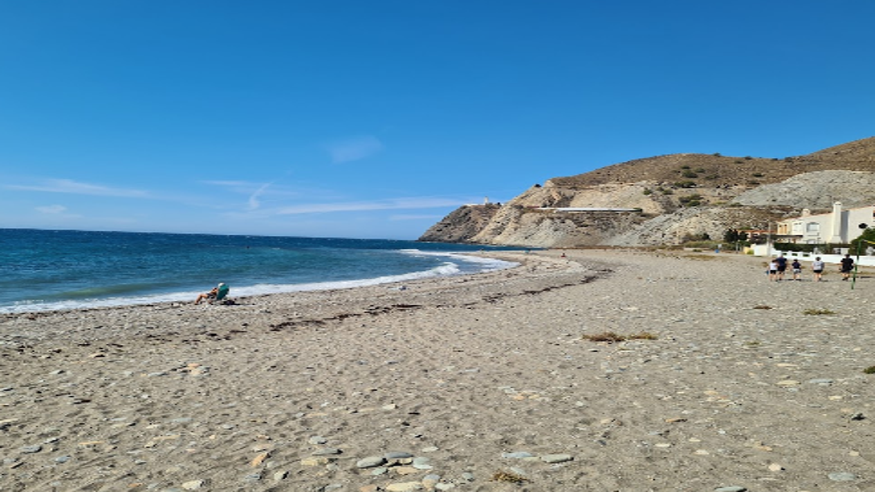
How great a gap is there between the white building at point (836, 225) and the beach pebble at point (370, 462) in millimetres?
72724

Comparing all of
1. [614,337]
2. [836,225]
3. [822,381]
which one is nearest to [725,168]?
[836,225]

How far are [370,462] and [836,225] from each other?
7468 cm

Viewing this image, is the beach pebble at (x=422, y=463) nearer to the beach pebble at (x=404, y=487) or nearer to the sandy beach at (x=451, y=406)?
the sandy beach at (x=451, y=406)

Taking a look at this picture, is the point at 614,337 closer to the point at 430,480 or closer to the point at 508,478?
the point at 508,478

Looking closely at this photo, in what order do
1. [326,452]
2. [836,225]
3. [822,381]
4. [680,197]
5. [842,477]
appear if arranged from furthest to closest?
1. [680,197]
2. [836,225]
3. [822,381]
4. [326,452]
5. [842,477]

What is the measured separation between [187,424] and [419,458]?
10.8ft

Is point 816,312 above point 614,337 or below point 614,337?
above

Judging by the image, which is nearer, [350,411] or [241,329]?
[350,411]


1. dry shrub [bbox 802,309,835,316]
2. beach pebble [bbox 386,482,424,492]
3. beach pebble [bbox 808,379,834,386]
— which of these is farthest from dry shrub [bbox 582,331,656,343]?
beach pebble [bbox 386,482,424,492]

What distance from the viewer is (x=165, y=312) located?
18.5 metres

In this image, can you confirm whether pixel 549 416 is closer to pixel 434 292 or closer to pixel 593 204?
pixel 434 292

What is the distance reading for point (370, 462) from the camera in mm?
4992

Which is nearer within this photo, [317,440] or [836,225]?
Answer: [317,440]

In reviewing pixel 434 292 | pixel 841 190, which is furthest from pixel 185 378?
pixel 841 190
